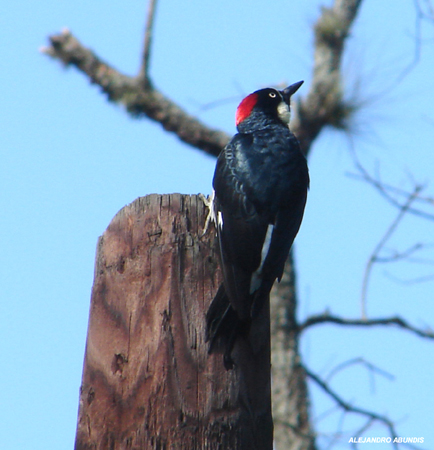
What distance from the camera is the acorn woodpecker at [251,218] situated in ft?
7.22

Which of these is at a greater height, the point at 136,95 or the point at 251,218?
the point at 136,95

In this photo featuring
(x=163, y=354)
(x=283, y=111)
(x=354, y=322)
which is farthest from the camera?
(x=354, y=322)

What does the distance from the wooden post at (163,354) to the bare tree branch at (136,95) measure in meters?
4.30

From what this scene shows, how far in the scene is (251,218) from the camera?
2.66 m

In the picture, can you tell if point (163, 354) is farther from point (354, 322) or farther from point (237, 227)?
point (354, 322)

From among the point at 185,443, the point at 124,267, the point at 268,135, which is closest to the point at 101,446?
the point at 185,443

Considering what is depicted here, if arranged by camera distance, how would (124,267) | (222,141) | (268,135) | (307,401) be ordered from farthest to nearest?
(222,141) < (307,401) < (268,135) < (124,267)

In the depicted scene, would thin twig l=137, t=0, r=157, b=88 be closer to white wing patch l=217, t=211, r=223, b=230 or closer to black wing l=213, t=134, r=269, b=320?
black wing l=213, t=134, r=269, b=320

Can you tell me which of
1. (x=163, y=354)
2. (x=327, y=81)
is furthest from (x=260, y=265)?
(x=327, y=81)

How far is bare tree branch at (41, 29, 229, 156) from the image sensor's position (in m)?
6.61

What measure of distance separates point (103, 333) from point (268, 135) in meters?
1.43

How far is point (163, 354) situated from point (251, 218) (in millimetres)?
740

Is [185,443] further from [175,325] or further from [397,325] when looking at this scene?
[397,325]

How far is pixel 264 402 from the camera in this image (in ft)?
7.16
